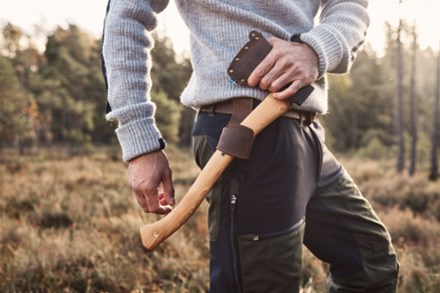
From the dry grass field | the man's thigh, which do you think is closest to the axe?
the man's thigh

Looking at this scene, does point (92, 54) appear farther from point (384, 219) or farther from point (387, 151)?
point (384, 219)

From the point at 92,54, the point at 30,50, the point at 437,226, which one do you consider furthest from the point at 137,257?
the point at 92,54

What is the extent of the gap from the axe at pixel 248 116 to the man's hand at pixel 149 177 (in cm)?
8

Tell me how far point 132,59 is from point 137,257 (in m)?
2.75

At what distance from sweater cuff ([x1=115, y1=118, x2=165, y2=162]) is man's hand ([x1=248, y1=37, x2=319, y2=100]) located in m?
0.36

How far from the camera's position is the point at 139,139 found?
1.34 meters

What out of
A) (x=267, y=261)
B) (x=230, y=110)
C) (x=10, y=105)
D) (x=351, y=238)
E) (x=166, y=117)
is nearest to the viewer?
(x=267, y=261)

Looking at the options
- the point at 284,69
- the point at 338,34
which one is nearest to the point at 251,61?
the point at 284,69

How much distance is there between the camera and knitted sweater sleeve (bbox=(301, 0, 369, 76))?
130cm

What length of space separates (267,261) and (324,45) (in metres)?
0.69

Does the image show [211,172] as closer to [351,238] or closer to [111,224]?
[351,238]

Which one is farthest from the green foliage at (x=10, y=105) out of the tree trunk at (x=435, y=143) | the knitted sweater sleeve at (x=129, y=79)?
the knitted sweater sleeve at (x=129, y=79)

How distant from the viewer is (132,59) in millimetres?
1389

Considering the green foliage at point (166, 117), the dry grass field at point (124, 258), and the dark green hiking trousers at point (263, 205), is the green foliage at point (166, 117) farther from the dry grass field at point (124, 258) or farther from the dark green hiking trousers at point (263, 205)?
the dark green hiking trousers at point (263, 205)
